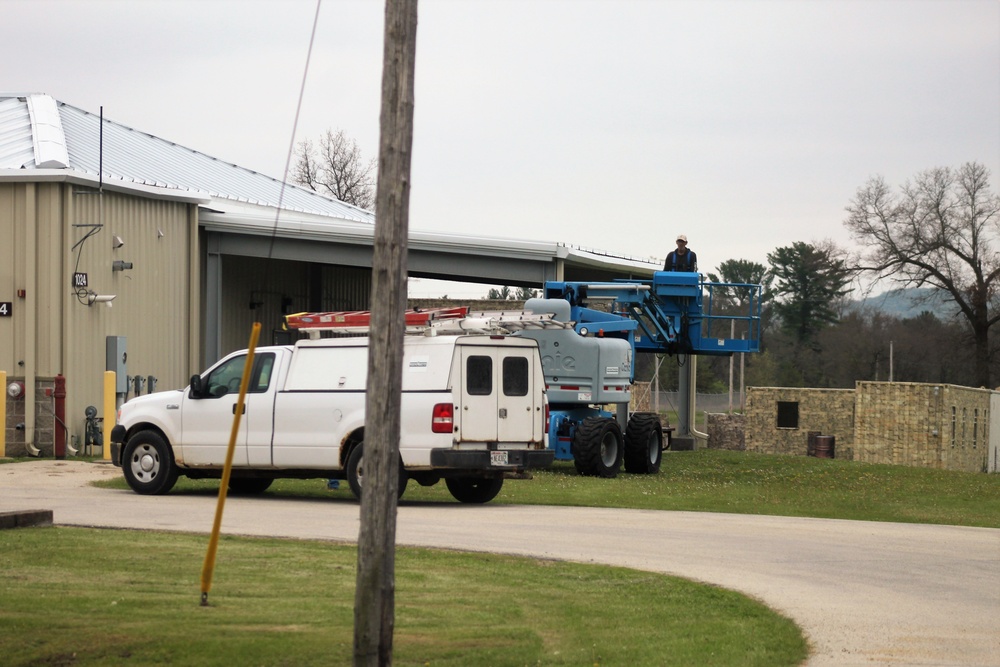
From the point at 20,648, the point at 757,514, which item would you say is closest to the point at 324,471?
the point at 757,514

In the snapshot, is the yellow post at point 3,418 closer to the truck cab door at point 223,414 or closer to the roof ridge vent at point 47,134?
the roof ridge vent at point 47,134

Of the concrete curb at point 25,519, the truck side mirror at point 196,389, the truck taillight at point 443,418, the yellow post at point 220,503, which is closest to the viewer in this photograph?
the yellow post at point 220,503

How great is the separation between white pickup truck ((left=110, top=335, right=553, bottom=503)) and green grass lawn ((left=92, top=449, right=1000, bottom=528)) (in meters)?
1.13

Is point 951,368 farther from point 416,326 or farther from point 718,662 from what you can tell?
point 718,662

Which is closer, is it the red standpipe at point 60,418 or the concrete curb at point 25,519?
the concrete curb at point 25,519

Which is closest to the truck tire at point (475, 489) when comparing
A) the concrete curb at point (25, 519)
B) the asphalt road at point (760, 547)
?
the asphalt road at point (760, 547)

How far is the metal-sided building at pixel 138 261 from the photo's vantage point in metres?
24.7

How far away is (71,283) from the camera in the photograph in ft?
81.7

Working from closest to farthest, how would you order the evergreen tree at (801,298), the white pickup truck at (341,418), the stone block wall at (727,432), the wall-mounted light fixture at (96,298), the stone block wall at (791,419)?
1. the white pickup truck at (341,418)
2. the wall-mounted light fixture at (96,298)
3. the stone block wall at (727,432)
4. the stone block wall at (791,419)
5. the evergreen tree at (801,298)

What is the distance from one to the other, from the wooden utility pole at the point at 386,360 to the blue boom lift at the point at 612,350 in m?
15.5

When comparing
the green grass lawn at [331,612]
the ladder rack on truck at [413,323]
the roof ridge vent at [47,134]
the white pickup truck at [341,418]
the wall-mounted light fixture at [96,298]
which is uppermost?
the roof ridge vent at [47,134]

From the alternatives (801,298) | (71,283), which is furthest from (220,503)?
(801,298)

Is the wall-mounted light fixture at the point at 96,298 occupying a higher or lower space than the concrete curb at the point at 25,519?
higher

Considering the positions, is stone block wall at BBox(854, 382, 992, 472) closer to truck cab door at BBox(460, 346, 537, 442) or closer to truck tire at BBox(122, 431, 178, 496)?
truck cab door at BBox(460, 346, 537, 442)
